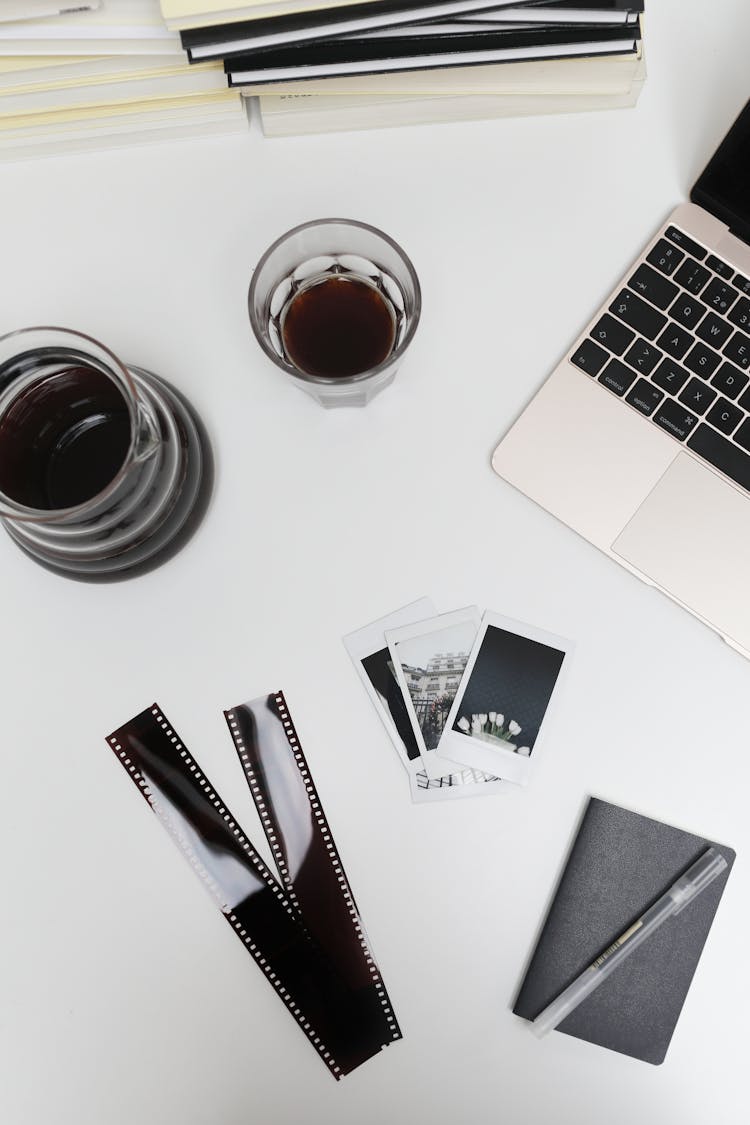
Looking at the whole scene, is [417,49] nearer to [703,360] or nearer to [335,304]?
[335,304]

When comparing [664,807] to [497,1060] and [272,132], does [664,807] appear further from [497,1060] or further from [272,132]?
[272,132]

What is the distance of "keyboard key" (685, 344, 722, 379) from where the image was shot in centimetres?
84

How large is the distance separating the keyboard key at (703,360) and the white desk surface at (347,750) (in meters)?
0.11

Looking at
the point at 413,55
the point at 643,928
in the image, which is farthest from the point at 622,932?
the point at 413,55

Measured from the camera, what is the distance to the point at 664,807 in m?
0.85

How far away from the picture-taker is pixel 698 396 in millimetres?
844

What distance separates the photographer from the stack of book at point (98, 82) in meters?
0.72

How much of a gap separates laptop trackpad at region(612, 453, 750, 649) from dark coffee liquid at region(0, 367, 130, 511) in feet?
1.57

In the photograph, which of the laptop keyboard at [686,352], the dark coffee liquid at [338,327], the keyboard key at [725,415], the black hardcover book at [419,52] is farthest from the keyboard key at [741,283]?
the dark coffee liquid at [338,327]

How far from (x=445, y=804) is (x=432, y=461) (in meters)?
0.33

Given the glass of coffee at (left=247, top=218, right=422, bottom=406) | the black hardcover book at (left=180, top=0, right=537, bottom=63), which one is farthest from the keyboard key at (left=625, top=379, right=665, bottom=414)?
the black hardcover book at (left=180, top=0, right=537, bottom=63)

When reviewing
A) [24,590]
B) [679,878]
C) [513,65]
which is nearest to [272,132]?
[513,65]

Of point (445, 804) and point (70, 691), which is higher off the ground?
point (70, 691)

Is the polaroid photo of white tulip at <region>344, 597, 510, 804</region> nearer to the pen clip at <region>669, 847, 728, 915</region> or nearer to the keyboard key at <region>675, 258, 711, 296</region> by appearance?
the pen clip at <region>669, 847, 728, 915</region>
